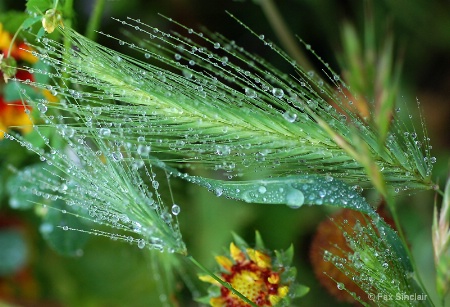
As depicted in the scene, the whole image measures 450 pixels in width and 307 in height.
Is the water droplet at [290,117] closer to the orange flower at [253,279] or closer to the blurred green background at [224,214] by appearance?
the orange flower at [253,279]

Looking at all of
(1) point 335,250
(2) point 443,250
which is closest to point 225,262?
(1) point 335,250

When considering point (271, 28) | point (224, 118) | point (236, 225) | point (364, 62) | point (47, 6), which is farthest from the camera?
point (271, 28)

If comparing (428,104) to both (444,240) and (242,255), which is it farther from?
(444,240)

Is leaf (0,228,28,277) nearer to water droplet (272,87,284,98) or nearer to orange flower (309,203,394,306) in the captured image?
orange flower (309,203,394,306)

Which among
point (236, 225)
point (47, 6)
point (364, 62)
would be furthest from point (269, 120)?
point (236, 225)

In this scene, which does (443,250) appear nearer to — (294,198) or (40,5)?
(294,198)

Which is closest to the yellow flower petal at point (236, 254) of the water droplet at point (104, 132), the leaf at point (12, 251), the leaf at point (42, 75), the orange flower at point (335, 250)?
the orange flower at point (335, 250)

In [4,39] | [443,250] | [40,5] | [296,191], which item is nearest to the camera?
[443,250]
